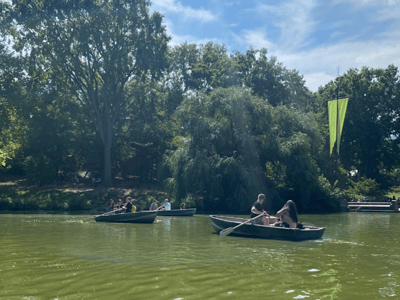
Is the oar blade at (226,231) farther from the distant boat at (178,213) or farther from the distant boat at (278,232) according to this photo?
the distant boat at (178,213)

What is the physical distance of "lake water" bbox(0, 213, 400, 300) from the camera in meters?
8.39

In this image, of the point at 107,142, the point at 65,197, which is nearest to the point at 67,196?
the point at 65,197

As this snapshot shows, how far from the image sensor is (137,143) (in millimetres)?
48469

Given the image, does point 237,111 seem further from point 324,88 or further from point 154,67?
point 324,88

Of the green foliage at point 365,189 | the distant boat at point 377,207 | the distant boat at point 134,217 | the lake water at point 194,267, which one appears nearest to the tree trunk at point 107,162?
the distant boat at point 134,217

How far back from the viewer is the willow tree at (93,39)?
129ft

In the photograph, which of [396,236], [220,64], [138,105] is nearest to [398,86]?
[220,64]

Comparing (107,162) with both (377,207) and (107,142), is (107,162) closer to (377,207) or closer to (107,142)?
(107,142)

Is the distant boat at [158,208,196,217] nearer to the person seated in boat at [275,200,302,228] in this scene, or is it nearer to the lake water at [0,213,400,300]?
the lake water at [0,213,400,300]

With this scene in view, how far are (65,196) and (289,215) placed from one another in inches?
1085

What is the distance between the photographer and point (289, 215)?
1736 centimetres

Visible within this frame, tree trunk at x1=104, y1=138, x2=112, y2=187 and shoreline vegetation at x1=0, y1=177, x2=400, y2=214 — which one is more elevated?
tree trunk at x1=104, y1=138, x2=112, y2=187

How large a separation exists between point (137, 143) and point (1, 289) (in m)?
40.4

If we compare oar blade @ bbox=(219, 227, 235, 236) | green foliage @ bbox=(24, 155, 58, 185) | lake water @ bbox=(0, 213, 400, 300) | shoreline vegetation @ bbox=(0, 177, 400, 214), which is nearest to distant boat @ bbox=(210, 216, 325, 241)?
oar blade @ bbox=(219, 227, 235, 236)
